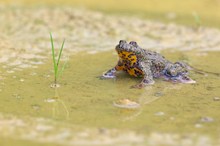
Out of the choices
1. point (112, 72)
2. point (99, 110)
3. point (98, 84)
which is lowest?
point (99, 110)

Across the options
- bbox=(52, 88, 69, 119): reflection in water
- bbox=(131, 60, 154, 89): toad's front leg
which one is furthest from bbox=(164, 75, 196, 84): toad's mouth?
bbox=(52, 88, 69, 119): reflection in water

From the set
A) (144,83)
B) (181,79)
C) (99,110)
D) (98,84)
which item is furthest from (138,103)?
(181,79)

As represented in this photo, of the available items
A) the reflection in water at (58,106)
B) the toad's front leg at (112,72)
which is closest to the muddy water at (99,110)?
the reflection in water at (58,106)

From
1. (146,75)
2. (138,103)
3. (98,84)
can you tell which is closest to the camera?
(138,103)

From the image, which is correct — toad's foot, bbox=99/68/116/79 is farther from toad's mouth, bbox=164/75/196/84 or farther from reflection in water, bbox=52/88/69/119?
reflection in water, bbox=52/88/69/119

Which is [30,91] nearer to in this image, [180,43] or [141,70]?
[141,70]

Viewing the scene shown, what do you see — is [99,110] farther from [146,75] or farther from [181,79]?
[181,79]
